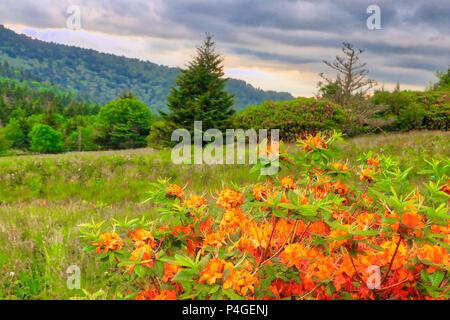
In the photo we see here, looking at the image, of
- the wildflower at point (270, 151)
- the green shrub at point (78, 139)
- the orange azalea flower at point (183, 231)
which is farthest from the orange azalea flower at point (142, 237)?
the green shrub at point (78, 139)

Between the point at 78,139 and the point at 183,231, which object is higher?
the point at 183,231

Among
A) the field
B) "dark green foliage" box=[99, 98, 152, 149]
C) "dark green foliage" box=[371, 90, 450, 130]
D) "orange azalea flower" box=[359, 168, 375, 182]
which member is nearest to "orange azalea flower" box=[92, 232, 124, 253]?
the field

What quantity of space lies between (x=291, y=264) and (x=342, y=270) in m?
0.29

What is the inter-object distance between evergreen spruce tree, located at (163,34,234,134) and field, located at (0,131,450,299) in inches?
785

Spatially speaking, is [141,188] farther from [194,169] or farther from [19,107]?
[19,107]

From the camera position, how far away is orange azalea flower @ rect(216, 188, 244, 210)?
3.17 metres

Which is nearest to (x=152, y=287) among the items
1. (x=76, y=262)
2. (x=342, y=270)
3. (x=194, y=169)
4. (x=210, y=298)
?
(x=210, y=298)

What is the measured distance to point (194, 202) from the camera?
324cm

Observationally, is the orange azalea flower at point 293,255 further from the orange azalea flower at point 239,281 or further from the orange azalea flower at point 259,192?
the orange azalea flower at point 259,192

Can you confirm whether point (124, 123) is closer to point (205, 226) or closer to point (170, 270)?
point (205, 226)

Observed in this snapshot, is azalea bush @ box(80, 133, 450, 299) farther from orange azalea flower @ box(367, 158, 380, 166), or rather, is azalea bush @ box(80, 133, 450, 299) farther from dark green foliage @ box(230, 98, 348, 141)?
dark green foliage @ box(230, 98, 348, 141)

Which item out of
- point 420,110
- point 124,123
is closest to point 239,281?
point 420,110

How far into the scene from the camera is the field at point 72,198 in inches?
174

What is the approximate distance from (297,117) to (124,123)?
170 ft
